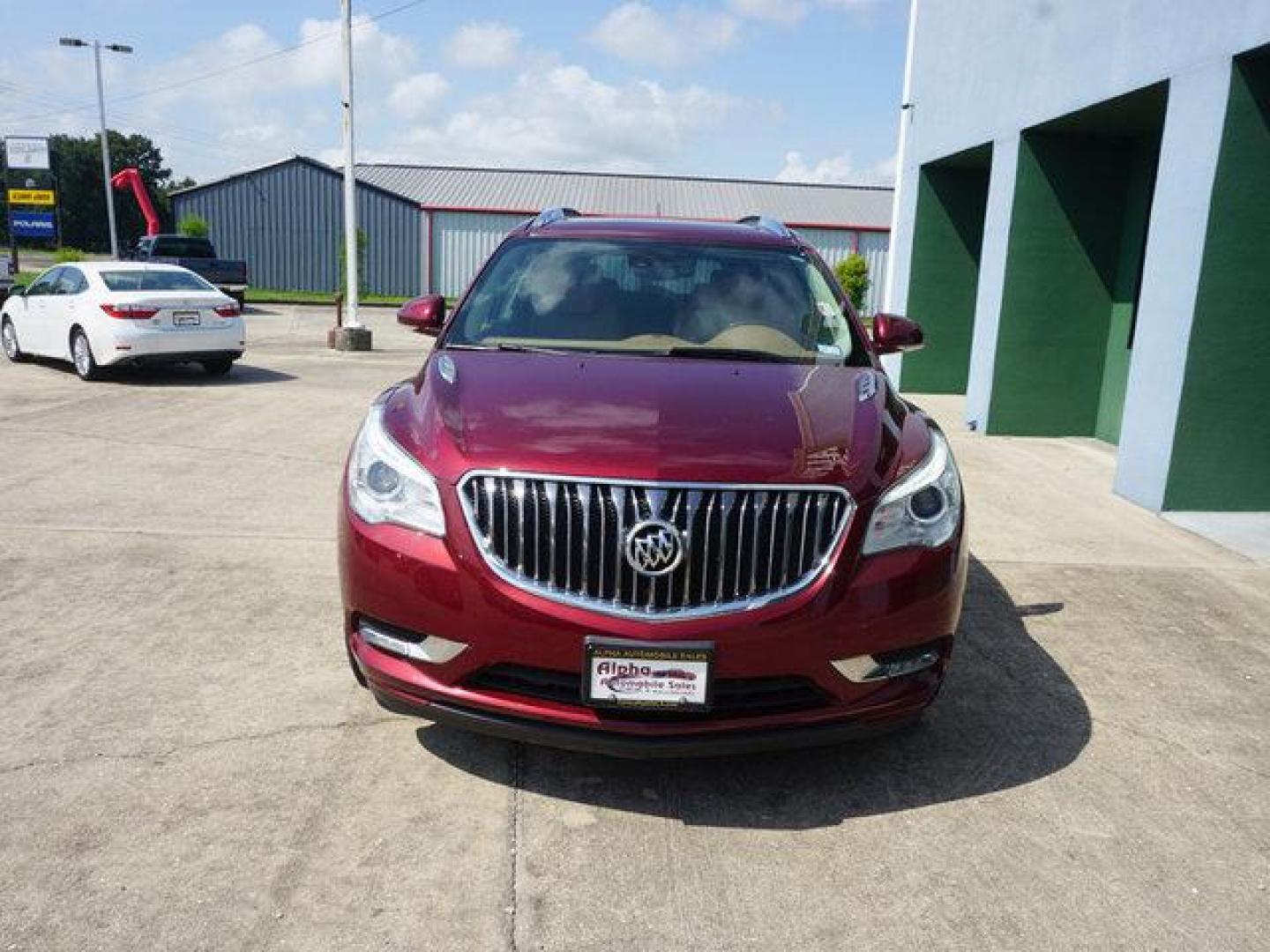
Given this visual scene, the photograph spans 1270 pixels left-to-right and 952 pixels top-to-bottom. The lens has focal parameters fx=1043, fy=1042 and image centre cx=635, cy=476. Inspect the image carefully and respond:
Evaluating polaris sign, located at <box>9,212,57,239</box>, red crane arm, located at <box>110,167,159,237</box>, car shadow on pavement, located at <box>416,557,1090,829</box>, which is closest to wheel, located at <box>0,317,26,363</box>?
car shadow on pavement, located at <box>416,557,1090,829</box>

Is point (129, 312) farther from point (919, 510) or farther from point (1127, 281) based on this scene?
point (919, 510)

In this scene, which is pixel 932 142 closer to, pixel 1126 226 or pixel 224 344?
pixel 1126 226

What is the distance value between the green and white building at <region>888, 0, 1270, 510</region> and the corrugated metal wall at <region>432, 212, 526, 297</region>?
87.7ft

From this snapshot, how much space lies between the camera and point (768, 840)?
3.05m

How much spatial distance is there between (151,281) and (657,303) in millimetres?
10341

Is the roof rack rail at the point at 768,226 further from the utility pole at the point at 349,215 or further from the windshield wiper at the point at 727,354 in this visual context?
the utility pole at the point at 349,215

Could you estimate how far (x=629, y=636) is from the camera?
286 cm

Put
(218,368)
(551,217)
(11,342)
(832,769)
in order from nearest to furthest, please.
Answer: (832,769) < (551,217) < (218,368) < (11,342)

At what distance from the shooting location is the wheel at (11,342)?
1412 centimetres

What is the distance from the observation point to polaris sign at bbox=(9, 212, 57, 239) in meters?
32.7

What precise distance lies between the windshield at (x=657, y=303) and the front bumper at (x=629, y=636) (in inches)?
50.6

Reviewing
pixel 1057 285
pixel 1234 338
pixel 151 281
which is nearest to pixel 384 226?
pixel 151 281

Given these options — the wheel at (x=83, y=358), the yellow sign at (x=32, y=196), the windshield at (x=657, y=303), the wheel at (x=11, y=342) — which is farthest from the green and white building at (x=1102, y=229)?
the yellow sign at (x=32, y=196)

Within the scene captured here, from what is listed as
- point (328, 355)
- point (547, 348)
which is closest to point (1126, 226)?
point (547, 348)
